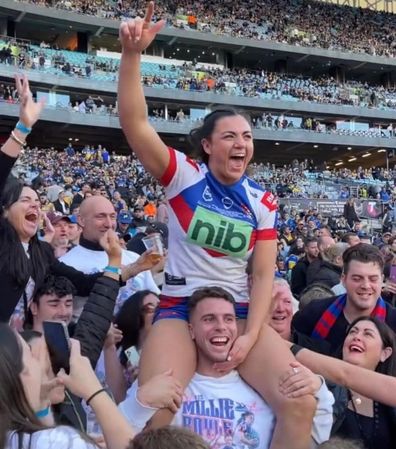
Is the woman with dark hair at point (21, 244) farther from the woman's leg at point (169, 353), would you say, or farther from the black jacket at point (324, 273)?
the black jacket at point (324, 273)

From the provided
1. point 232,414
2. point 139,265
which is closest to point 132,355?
point 139,265

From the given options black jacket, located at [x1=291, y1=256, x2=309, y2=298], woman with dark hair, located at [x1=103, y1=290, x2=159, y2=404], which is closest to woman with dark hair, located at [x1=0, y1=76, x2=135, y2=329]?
woman with dark hair, located at [x1=103, y1=290, x2=159, y2=404]

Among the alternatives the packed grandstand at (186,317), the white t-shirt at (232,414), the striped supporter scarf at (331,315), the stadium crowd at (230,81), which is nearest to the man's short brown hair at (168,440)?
the packed grandstand at (186,317)

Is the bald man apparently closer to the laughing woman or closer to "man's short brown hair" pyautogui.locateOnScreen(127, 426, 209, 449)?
the laughing woman

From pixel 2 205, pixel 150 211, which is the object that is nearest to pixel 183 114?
pixel 150 211

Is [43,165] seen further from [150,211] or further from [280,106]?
[280,106]

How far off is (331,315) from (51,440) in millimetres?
2349

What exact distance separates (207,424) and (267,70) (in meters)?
41.7

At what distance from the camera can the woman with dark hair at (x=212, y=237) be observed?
246 centimetres

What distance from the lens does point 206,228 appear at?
2.60 m

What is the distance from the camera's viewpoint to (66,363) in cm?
215

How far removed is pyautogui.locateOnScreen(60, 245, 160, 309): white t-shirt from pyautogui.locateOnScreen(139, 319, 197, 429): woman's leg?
1.51 m

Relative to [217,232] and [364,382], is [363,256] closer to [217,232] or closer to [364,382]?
[364,382]

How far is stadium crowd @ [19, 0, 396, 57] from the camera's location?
37.0 m
